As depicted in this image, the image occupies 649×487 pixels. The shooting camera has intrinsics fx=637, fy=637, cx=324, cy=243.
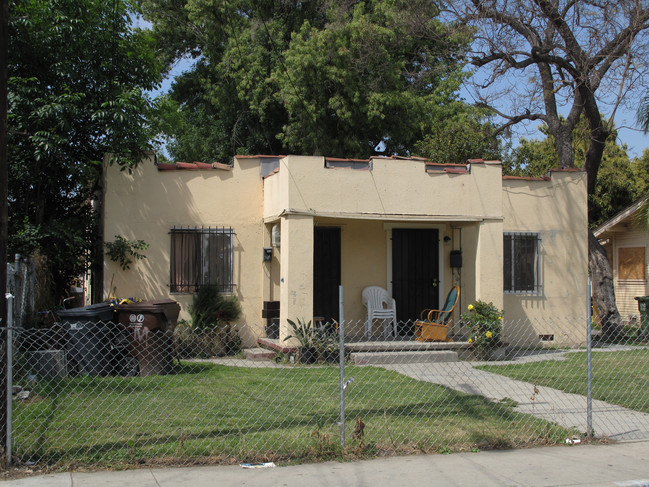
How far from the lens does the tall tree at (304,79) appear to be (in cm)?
2036

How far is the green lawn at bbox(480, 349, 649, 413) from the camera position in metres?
8.48

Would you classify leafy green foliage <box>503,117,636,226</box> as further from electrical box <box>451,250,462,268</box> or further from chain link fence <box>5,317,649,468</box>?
chain link fence <box>5,317,649,468</box>

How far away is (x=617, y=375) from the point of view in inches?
391

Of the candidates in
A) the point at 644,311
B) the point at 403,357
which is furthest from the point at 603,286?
the point at 403,357

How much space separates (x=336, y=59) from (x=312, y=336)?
39.5 ft

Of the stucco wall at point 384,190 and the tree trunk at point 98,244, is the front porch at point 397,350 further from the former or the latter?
the tree trunk at point 98,244

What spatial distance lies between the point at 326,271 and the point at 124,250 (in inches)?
157

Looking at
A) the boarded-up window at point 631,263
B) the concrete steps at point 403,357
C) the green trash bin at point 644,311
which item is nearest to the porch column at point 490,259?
the concrete steps at point 403,357

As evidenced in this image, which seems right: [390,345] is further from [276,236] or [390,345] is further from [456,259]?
[276,236]

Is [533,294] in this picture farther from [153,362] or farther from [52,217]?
[52,217]

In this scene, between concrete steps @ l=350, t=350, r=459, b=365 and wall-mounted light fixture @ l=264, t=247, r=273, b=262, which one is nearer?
concrete steps @ l=350, t=350, r=459, b=365

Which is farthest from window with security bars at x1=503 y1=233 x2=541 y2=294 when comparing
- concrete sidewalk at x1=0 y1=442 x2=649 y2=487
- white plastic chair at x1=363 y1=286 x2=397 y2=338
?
concrete sidewalk at x1=0 y1=442 x2=649 y2=487

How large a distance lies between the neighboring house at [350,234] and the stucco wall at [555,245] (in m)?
0.03

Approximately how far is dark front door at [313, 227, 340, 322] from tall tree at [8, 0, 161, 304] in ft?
13.1
